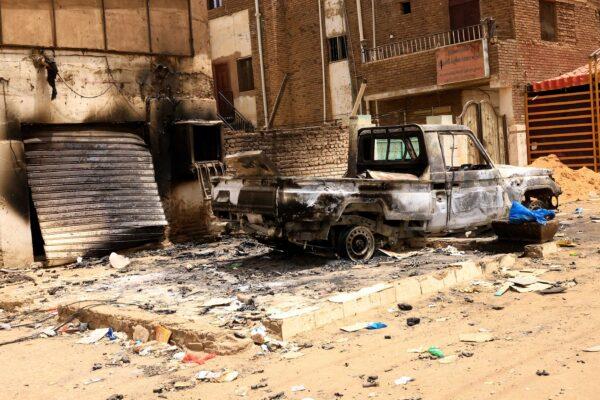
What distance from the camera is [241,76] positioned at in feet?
99.9

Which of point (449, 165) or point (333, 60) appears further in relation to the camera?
point (333, 60)

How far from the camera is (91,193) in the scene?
12.0 meters

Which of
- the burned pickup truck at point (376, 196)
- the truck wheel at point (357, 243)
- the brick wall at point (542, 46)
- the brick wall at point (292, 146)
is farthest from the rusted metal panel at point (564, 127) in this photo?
the truck wheel at point (357, 243)

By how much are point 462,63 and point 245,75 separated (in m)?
12.2

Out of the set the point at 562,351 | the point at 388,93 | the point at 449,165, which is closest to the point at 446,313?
the point at 562,351

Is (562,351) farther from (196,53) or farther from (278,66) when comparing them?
(278,66)

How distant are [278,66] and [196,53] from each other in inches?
596

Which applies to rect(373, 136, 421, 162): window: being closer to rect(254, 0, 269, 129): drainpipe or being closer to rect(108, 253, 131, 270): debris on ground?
rect(108, 253, 131, 270): debris on ground

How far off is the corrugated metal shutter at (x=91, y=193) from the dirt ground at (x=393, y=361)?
14.0 ft

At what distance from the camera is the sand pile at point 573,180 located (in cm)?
1706

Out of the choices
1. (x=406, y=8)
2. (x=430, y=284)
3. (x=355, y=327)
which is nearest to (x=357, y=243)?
(x=430, y=284)

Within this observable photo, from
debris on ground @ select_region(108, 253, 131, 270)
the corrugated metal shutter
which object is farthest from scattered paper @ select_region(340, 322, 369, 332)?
the corrugated metal shutter

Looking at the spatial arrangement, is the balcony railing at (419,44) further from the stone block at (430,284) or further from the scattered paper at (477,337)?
the scattered paper at (477,337)

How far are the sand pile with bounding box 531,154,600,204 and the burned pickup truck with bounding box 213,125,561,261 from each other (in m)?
7.42
